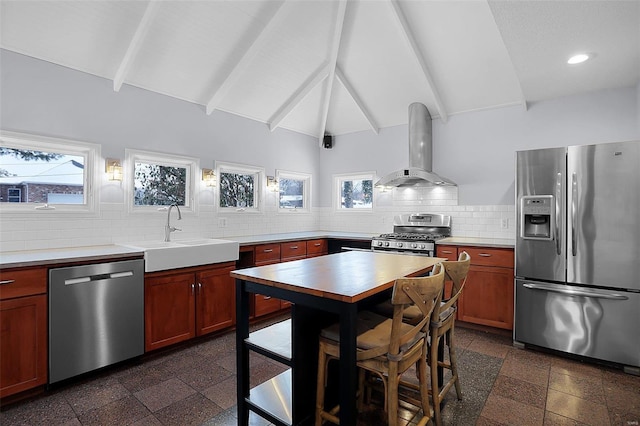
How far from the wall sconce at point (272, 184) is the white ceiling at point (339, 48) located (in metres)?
0.89

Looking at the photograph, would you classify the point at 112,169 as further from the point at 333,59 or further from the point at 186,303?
the point at 333,59

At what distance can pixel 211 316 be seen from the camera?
3357 millimetres

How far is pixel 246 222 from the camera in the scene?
464 centimetres

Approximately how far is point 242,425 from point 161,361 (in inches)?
53.5

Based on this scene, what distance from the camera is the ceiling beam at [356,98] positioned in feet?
14.1

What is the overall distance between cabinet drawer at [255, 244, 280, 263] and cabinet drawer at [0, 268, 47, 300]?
1.97m

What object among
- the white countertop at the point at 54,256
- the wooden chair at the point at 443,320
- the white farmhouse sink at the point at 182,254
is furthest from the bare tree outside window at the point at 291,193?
the wooden chair at the point at 443,320

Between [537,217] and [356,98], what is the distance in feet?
8.99

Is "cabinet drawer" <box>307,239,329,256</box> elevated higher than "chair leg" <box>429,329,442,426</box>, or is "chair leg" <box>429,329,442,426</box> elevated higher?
"cabinet drawer" <box>307,239,329,256</box>

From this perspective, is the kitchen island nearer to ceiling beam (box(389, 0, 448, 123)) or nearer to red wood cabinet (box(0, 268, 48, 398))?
red wood cabinet (box(0, 268, 48, 398))

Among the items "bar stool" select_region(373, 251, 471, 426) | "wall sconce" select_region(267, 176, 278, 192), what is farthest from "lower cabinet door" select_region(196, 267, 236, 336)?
"bar stool" select_region(373, 251, 471, 426)

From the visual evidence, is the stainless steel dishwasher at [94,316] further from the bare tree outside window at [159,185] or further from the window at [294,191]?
the window at [294,191]

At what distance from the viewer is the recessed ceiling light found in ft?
9.10

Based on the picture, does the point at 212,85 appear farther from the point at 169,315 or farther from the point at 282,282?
the point at 282,282
